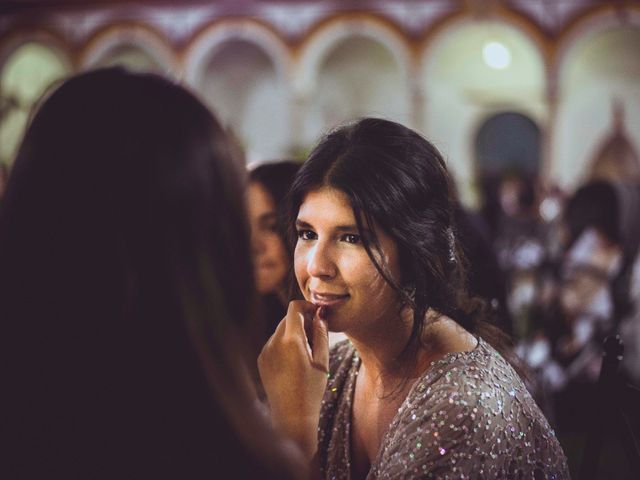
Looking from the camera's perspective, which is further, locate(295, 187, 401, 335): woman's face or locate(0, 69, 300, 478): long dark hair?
locate(295, 187, 401, 335): woman's face

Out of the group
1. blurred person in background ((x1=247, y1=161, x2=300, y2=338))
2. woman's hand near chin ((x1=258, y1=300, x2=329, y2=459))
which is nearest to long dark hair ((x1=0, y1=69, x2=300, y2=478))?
woman's hand near chin ((x1=258, y1=300, x2=329, y2=459))

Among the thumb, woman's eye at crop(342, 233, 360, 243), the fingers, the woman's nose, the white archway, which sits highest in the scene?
the white archway

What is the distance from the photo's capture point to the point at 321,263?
6.15ft

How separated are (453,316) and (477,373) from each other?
0.35 metres

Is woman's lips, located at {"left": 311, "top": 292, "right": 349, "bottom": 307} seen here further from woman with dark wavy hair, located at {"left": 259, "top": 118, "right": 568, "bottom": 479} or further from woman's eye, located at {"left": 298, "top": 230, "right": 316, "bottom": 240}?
woman's eye, located at {"left": 298, "top": 230, "right": 316, "bottom": 240}

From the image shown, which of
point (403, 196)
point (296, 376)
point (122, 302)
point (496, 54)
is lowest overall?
point (296, 376)

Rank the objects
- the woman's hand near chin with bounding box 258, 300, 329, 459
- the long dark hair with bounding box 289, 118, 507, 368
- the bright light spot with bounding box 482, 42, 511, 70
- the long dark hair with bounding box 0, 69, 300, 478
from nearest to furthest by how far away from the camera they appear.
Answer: the long dark hair with bounding box 0, 69, 300, 478 < the woman's hand near chin with bounding box 258, 300, 329, 459 < the long dark hair with bounding box 289, 118, 507, 368 < the bright light spot with bounding box 482, 42, 511, 70

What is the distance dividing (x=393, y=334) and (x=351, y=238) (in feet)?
0.98

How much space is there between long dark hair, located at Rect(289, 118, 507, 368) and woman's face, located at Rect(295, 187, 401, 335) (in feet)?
0.07

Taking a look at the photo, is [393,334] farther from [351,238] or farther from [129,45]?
[129,45]

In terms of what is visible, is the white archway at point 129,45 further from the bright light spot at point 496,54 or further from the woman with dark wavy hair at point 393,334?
the woman with dark wavy hair at point 393,334

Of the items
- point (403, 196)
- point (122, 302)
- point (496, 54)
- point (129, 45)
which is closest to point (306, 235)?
point (403, 196)

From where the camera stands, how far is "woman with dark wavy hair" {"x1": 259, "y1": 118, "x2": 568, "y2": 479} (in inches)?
66.4

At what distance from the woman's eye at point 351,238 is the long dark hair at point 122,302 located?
740mm
